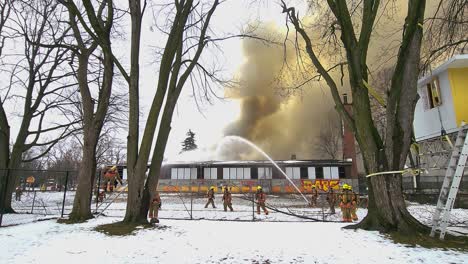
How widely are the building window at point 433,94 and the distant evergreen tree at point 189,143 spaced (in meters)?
69.7

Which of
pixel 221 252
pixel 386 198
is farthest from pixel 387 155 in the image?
pixel 221 252

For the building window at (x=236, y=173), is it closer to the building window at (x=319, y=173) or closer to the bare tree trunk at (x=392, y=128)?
the building window at (x=319, y=173)

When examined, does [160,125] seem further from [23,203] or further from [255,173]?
[255,173]

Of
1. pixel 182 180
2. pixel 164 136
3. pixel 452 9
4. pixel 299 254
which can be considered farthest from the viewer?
pixel 182 180

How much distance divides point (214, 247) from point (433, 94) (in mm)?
7608

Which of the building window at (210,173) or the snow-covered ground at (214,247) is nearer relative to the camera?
the snow-covered ground at (214,247)

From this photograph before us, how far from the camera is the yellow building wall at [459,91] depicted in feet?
26.7

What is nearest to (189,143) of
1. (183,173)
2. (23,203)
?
(183,173)

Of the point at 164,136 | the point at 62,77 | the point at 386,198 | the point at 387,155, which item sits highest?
the point at 62,77

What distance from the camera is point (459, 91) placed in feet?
27.3

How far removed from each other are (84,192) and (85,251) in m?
5.36

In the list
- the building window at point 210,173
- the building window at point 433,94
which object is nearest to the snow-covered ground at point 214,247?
the building window at point 433,94

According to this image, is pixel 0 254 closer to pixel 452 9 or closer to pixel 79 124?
pixel 452 9

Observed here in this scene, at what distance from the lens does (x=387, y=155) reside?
7.99 m
